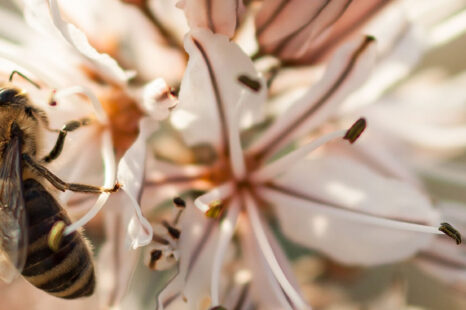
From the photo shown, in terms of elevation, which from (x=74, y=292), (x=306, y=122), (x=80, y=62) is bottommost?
(x=74, y=292)

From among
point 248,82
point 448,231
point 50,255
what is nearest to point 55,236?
point 50,255

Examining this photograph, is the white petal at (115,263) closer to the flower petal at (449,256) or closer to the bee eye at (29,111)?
the bee eye at (29,111)

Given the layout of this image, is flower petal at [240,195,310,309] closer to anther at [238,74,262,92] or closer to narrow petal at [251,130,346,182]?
narrow petal at [251,130,346,182]

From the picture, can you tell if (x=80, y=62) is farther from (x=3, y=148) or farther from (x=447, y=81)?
(x=447, y=81)

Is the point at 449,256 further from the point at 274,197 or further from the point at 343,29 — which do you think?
the point at 343,29

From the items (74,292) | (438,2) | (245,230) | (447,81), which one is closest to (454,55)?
(447,81)

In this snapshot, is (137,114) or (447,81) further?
(447,81)

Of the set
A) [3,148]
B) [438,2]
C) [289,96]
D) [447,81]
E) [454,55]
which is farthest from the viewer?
[454,55]

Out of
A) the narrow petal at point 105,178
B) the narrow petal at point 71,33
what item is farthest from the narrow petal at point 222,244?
the narrow petal at point 71,33
